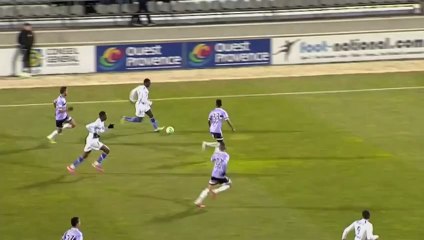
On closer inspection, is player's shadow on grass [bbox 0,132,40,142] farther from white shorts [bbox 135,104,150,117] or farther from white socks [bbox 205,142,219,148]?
white socks [bbox 205,142,219,148]

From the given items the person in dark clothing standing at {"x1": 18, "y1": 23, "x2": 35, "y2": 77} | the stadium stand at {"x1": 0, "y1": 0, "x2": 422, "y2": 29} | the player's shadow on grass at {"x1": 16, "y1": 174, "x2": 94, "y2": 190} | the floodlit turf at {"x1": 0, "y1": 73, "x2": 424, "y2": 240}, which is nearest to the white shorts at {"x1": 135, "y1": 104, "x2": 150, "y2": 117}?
the floodlit turf at {"x1": 0, "y1": 73, "x2": 424, "y2": 240}

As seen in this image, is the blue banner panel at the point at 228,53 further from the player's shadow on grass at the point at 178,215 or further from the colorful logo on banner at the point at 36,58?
the player's shadow on grass at the point at 178,215

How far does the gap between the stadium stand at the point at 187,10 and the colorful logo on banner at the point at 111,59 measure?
3.90m

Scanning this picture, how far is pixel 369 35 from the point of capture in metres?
42.3

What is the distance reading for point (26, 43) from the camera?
1491 inches

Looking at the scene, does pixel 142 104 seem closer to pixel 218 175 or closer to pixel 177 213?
pixel 177 213

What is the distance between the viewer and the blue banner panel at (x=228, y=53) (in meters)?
40.6

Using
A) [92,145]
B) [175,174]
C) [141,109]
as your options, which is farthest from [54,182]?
[141,109]

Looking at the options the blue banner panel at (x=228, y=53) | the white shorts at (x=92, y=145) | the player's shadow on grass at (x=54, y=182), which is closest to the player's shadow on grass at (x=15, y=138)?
the player's shadow on grass at (x=54, y=182)

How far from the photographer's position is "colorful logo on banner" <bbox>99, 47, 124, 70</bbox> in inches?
1554

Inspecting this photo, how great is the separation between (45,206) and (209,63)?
1743cm

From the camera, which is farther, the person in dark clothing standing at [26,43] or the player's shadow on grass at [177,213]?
the person in dark clothing standing at [26,43]

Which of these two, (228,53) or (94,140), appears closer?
(94,140)

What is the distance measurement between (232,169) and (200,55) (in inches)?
535
